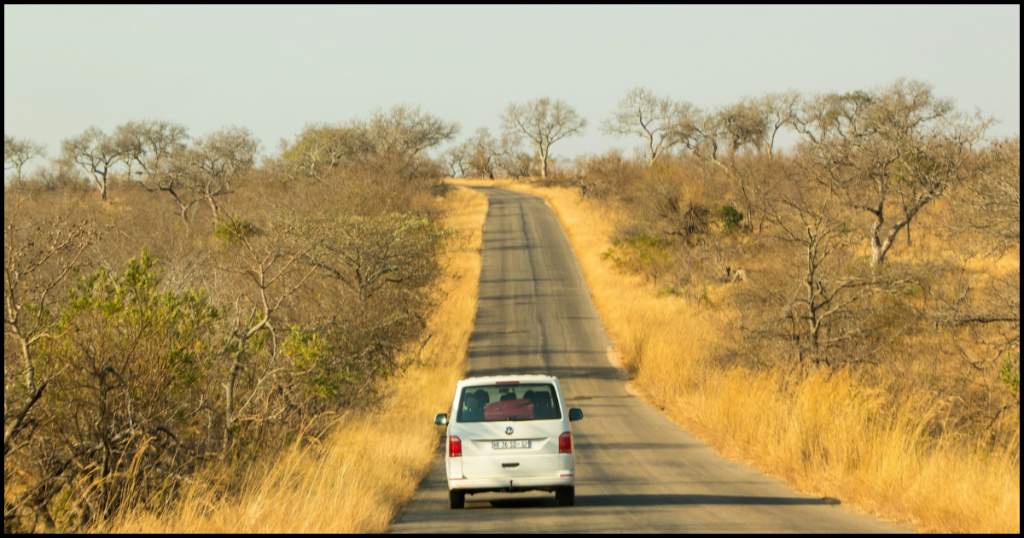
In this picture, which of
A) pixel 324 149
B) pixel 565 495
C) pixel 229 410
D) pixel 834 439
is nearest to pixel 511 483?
pixel 565 495

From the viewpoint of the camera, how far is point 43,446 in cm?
798

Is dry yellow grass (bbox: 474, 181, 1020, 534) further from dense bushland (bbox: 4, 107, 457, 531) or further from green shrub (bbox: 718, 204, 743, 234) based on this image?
green shrub (bbox: 718, 204, 743, 234)

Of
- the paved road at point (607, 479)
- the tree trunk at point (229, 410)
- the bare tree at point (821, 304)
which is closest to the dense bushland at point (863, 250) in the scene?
the bare tree at point (821, 304)

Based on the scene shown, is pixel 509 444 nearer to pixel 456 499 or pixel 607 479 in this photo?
pixel 456 499

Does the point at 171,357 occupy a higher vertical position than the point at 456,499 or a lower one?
higher

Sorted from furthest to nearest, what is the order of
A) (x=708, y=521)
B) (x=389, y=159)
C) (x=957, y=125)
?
(x=389, y=159), (x=957, y=125), (x=708, y=521)

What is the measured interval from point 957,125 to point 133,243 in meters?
34.9

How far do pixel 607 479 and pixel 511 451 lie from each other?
140 inches

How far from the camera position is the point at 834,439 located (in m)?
12.4

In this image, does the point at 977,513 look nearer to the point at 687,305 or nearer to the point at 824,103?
the point at 687,305

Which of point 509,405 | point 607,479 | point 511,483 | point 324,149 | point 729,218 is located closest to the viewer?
point 511,483

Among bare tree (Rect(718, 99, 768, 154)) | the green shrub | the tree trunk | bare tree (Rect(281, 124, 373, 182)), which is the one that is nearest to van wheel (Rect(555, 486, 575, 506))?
the tree trunk

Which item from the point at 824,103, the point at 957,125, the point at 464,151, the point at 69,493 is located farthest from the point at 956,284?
the point at 464,151

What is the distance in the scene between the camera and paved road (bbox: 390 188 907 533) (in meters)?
9.10
